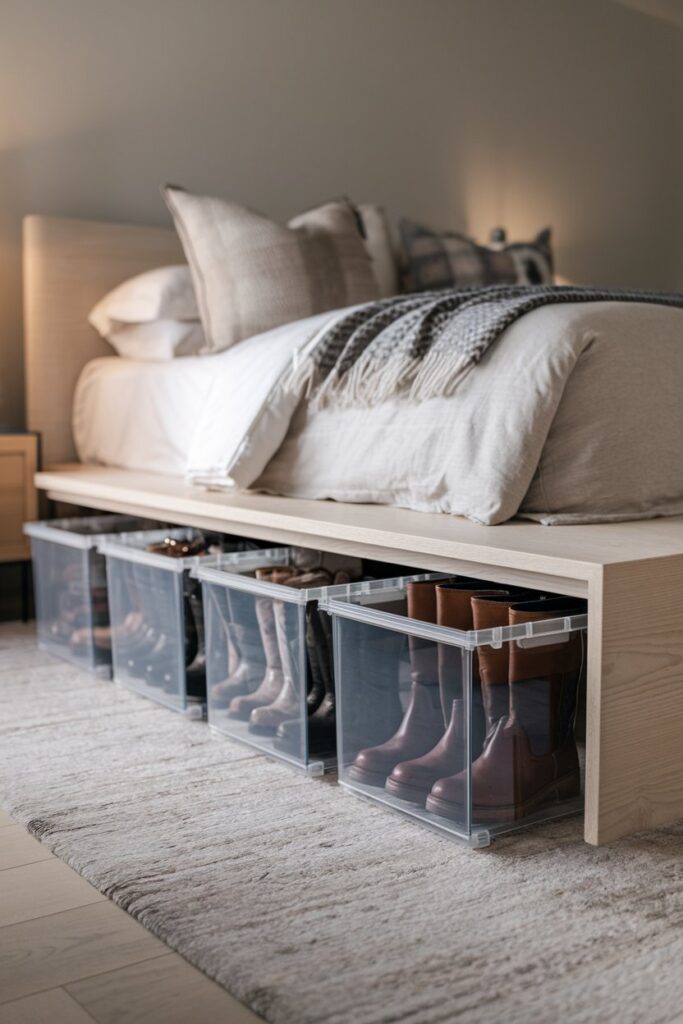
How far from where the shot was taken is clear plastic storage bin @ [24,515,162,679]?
251 cm

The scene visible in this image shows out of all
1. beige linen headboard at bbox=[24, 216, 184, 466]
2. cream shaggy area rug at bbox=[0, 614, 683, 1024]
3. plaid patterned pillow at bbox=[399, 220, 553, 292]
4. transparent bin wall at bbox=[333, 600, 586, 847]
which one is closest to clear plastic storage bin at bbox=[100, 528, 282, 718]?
cream shaggy area rug at bbox=[0, 614, 683, 1024]

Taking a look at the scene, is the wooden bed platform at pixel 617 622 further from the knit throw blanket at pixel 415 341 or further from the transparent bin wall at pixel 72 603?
the transparent bin wall at pixel 72 603

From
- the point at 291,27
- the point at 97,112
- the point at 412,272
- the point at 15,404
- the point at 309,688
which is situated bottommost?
the point at 309,688

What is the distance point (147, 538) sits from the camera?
99.1 inches

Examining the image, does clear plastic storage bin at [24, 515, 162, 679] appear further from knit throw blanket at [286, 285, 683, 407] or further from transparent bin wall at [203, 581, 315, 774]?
knit throw blanket at [286, 285, 683, 407]

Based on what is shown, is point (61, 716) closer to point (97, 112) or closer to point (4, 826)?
point (4, 826)

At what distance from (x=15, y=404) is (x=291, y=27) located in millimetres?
1718

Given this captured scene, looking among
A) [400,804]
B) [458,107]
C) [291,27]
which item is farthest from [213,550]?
[458,107]

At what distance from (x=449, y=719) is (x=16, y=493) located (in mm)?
1856

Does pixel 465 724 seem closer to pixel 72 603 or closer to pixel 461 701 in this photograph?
pixel 461 701

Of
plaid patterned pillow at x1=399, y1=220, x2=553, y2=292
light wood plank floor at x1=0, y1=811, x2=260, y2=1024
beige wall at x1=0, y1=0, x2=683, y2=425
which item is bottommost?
light wood plank floor at x1=0, y1=811, x2=260, y2=1024

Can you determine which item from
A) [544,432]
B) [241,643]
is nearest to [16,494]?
[241,643]

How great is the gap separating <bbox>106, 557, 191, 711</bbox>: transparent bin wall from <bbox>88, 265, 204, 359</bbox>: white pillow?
96 cm

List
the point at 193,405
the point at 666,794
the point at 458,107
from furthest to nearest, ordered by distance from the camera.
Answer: the point at 458,107, the point at 193,405, the point at 666,794
